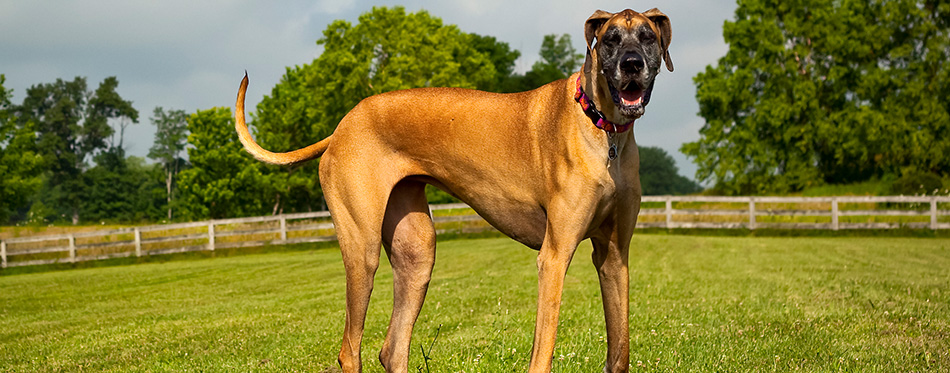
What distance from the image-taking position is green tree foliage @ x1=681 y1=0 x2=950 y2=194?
31266 millimetres

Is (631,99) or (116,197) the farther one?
(116,197)

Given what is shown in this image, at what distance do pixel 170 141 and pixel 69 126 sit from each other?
Answer: 1034 cm

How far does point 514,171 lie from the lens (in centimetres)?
317

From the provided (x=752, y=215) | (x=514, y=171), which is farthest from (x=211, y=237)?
(x=514, y=171)

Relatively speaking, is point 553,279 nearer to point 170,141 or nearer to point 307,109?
point 307,109

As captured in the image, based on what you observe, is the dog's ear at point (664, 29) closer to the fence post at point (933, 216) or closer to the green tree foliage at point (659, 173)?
the fence post at point (933, 216)

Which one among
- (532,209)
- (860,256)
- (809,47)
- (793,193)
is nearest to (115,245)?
(860,256)

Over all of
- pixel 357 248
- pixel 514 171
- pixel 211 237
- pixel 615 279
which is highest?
pixel 514 171

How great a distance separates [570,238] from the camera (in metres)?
2.92

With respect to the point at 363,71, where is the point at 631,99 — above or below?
below

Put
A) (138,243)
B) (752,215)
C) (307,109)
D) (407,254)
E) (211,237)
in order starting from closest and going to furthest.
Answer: (407,254) < (138,243) < (211,237) < (752,215) < (307,109)

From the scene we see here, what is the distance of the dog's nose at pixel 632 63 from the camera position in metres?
2.58

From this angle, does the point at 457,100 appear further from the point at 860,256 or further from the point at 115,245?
the point at 115,245

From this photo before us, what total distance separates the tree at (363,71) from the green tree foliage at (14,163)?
10.6 metres
